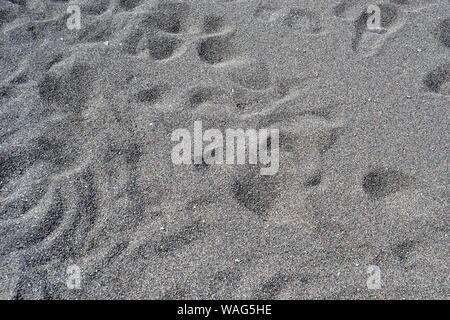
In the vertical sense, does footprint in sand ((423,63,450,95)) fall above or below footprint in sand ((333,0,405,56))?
below

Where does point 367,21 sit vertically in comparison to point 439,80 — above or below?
above

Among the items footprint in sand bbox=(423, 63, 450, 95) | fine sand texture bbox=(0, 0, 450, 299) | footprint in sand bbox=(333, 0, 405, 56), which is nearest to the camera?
fine sand texture bbox=(0, 0, 450, 299)

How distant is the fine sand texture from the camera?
6.73 feet

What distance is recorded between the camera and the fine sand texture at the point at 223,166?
80.7 inches

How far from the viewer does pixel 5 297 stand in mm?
1980

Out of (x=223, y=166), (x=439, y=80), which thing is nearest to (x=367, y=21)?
(x=439, y=80)

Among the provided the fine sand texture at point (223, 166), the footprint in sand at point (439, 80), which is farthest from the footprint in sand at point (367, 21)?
the footprint in sand at point (439, 80)

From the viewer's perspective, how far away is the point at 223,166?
2375 millimetres

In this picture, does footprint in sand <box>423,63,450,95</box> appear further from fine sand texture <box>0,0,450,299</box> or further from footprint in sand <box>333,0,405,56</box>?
footprint in sand <box>333,0,405,56</box>

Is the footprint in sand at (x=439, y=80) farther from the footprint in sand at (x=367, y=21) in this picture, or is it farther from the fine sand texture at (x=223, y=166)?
the footprint in sand at (x=367, y=21)

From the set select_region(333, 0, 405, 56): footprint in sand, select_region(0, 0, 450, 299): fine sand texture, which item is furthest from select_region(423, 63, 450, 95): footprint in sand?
select_region(333, 0, 405, 56): footprint in sand

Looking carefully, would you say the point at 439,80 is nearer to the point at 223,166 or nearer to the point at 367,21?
the point at 367,21
